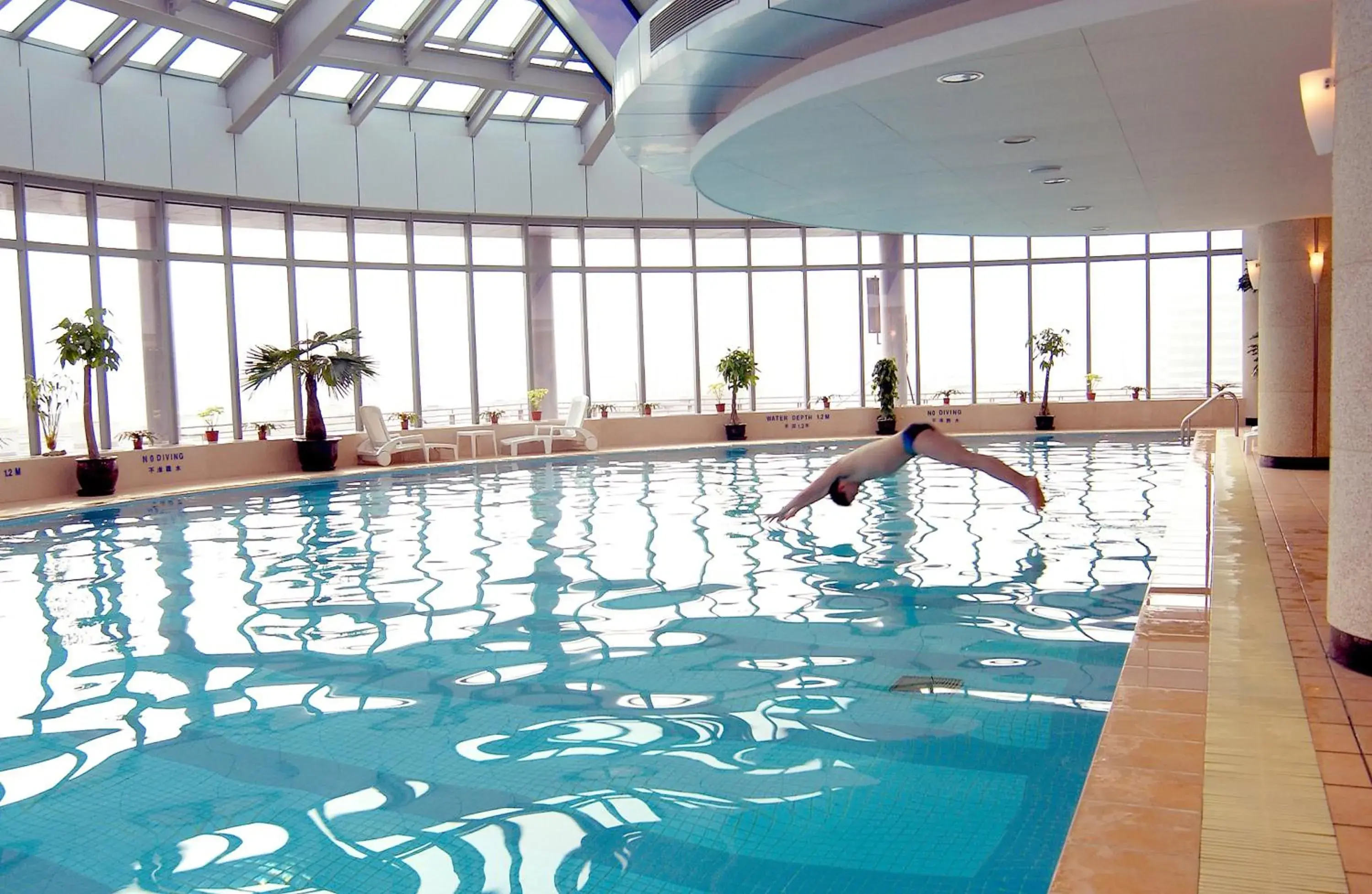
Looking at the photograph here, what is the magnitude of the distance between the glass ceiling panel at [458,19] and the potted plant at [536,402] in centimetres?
558

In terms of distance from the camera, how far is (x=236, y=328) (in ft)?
50.3

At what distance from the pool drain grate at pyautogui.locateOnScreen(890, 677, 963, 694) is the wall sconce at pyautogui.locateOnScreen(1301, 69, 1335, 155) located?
2.68 m

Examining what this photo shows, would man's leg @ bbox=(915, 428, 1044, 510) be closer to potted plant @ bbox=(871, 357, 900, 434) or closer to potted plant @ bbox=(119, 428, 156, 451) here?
potted plant @ bbox=(119, 428, 156, 451)

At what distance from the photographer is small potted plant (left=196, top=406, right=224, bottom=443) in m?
14.7

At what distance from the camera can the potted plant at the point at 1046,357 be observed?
18.6 m

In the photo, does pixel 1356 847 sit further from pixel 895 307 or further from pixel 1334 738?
pixel 895 307

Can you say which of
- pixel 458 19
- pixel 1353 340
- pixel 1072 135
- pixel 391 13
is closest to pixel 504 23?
pixel 458 19

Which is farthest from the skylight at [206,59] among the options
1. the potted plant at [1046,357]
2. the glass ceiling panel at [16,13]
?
the potted plant at [1046,357]

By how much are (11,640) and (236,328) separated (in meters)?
10.2

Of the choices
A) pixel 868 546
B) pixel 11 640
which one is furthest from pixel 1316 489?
pixel 11 640

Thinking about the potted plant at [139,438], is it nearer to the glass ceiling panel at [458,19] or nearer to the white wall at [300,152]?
the white wall at [300,152]

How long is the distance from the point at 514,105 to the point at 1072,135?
12.2 metres

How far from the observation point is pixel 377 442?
15.4 m

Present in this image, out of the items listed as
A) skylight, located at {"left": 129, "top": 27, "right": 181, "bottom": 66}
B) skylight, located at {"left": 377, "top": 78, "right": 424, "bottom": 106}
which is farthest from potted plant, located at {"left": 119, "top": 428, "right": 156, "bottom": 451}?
skylight, located at {"left": 377, "top": 78, "right": 424, "bottom": 106}
